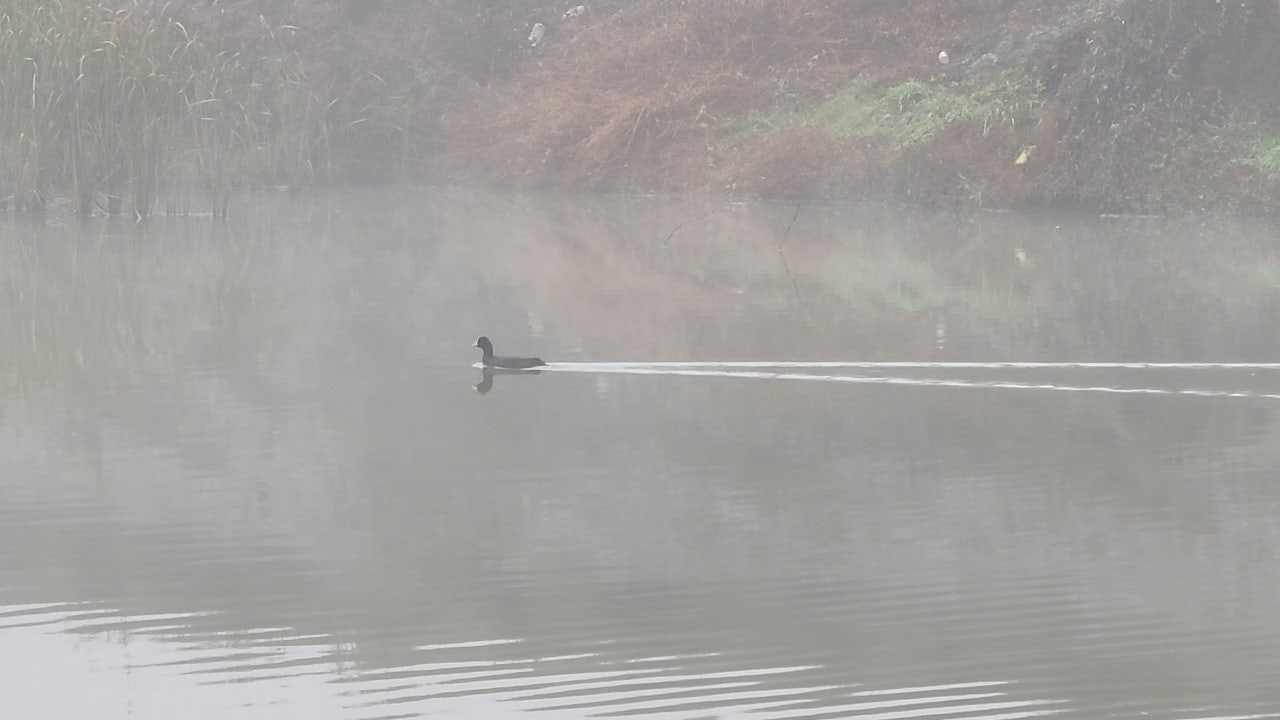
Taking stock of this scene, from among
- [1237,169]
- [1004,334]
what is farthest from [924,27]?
[1004,334]

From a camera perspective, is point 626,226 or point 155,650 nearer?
point 155,650

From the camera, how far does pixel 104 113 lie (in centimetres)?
1983

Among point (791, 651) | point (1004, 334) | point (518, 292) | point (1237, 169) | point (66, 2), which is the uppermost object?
point (66, 2)

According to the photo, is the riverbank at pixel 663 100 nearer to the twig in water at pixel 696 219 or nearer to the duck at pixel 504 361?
the twig in water at pixel 696 219

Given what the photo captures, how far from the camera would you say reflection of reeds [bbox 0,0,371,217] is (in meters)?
19.5

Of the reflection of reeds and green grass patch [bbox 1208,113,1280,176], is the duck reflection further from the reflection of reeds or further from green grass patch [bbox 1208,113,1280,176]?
green grass patch [bbox 1208,113,1280,176]

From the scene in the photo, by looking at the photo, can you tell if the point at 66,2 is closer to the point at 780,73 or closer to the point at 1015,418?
the point at 780,73

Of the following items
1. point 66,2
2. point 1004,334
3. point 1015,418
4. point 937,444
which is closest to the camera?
point 937,444

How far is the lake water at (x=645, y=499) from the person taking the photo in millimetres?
5461

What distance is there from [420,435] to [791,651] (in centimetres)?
375

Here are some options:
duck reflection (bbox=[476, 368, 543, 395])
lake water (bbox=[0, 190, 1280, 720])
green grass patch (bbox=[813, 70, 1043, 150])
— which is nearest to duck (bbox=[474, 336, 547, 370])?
duck reflection (bbox=[476, 368, 543, 395])

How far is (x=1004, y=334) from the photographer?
1227 cm

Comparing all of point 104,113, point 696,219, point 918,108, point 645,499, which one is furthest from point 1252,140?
point 645,499

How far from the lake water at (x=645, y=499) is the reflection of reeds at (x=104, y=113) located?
15.2 feet
